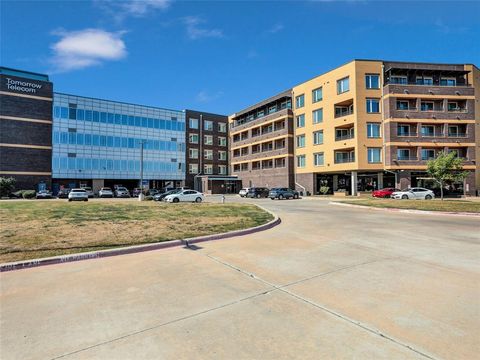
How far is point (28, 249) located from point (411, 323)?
9.46m

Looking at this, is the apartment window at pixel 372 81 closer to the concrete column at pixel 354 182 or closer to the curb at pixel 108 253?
the concrete column at pixel 354 182

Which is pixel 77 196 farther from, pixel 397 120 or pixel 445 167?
pixel 397 120

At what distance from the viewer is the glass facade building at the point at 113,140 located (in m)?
56.7

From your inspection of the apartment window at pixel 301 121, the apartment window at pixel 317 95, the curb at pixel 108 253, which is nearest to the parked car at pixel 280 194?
the apartment window at pixel 301 121

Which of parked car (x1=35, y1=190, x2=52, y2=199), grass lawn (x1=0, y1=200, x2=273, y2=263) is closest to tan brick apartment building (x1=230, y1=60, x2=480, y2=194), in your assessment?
grass lawn (x1=0, y1=200, x2=273, y2=263)

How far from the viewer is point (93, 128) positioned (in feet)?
196

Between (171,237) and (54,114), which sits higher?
(54,114)

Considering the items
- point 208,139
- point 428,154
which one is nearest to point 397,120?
point 428,154

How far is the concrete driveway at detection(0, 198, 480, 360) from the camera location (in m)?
3.66

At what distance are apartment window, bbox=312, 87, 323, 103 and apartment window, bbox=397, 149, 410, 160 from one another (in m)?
14.9

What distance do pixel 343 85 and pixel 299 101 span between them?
10.2 meters

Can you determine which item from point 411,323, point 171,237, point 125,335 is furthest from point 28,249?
point 411,323

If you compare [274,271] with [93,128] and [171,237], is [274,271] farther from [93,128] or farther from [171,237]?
[93,128]

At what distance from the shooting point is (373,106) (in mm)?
44719
